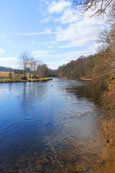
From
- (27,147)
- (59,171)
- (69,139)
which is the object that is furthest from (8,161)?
(69,139)

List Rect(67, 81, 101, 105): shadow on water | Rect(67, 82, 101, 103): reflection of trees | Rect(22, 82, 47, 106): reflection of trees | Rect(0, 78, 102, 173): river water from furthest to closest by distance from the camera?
1. Rect(67, 82, 101, 103): reflection of trees
2. Rect(67, 81, 101, 105): shadow on water
3. Rect(22, 82, 47, 106): reflection of trees
4. Rect(0, 78, 102, 173): river water

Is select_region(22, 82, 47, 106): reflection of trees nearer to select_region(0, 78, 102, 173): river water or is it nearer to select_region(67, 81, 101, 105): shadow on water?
select_region(67, 81, 101, 105): shadow on water

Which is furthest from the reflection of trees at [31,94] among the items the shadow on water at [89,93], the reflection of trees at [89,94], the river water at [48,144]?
the river water at [48,144]

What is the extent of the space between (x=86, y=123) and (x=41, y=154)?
4.79m

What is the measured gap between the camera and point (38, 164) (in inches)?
231

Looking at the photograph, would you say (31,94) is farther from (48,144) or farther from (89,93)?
(48,144)

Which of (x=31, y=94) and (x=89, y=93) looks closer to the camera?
(x=31, y=94)

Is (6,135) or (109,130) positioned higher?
(109,130)

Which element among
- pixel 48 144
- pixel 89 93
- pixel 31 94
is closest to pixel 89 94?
pixel 89 93

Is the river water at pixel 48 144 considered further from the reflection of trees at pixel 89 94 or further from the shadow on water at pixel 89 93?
the reflection of trees at pixel 89 94

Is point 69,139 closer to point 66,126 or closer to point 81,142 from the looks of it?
point 81,142

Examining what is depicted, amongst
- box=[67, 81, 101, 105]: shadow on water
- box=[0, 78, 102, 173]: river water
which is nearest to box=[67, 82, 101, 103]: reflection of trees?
box=[67, 81, 101, 105]: shadow on water

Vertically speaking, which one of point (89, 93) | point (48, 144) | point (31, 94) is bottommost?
point (48, 144)

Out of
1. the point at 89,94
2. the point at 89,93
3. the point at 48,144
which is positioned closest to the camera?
the point at 48,144
